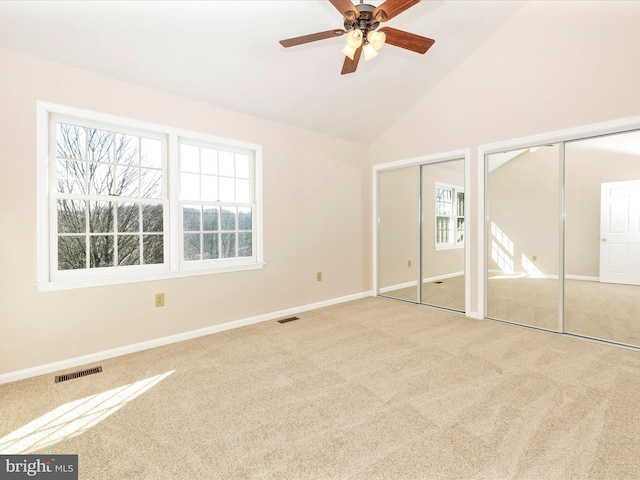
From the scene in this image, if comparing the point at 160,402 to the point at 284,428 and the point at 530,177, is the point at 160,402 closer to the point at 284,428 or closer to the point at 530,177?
→ the point at 284,428

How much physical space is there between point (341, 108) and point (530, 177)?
240 centimetres

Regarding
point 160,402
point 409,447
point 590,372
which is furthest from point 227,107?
point 590,372

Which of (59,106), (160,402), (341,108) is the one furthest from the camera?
(341,108)

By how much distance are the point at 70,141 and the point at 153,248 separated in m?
1.16

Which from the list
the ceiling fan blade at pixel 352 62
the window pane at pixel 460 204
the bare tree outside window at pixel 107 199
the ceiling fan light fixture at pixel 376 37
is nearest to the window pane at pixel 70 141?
the bare tree outside window at pixel 107 199

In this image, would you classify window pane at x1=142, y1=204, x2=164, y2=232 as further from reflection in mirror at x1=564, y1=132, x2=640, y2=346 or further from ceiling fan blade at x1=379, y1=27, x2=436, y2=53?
reflection in mirror at x1=564, y1=132, x2=640, y2=346

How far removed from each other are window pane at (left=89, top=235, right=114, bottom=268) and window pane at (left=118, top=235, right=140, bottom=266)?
71 millimetres

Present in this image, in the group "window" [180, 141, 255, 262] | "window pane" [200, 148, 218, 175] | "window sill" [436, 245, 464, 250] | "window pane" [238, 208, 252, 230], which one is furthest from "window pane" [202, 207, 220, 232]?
"window sill" [436, 245, 464, 250]

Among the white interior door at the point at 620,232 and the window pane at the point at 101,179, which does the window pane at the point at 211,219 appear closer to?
the window pane at the point at 101,179

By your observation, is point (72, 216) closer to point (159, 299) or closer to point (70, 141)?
point (70, 141)

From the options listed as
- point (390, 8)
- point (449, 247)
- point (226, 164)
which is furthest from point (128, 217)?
point (449, 247)

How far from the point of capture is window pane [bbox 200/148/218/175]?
3.42 metres

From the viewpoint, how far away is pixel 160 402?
81.0 inches

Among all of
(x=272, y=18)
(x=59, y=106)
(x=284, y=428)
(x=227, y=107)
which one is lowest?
(x=284, y=428)
